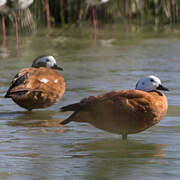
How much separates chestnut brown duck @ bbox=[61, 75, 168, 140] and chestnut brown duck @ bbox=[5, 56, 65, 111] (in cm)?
159

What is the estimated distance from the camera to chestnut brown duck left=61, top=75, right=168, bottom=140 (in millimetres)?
6059

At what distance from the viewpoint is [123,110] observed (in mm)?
6082

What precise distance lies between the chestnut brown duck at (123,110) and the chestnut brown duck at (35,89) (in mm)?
1587

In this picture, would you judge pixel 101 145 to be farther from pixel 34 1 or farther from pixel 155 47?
pixel 34 1

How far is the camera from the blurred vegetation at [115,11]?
717 inches

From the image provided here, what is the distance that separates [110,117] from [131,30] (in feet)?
38.6

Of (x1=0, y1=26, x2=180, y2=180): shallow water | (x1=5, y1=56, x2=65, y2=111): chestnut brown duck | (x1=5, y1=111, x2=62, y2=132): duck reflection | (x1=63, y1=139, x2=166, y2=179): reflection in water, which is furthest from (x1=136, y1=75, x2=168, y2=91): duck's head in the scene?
(x1=5, y1=56, x2=65, y2=111): chestnut brown duck

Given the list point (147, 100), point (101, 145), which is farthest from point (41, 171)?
point (147, 100)

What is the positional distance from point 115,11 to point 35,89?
12059 mm

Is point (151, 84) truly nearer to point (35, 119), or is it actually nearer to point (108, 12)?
point (35, 119)

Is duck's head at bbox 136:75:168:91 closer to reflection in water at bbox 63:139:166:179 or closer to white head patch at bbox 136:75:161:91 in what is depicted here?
white head patch at bbox 136:75:161:91

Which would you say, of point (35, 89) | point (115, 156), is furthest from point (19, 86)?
point (115, 156)

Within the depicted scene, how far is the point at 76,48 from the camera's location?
14484 millimetres

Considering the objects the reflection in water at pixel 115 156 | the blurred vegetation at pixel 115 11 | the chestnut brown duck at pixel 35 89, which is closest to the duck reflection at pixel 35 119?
the chestnut brown duck at pixel 35 89
